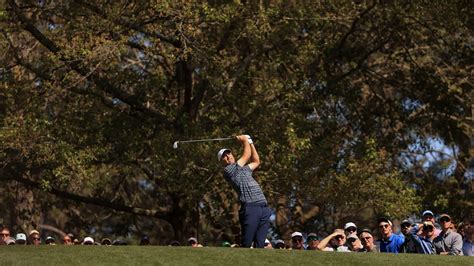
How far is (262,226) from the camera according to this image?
49.2 ft

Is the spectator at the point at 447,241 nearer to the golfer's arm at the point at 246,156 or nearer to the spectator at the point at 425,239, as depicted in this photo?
the spectator at the point at 425,239

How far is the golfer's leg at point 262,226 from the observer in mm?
14891

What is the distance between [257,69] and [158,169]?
3.29m

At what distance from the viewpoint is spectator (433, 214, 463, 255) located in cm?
1567

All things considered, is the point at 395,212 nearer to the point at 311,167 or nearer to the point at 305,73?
the point at 311,167

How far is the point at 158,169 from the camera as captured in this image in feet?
83.5

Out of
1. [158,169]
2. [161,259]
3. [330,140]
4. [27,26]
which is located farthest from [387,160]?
[161,259]

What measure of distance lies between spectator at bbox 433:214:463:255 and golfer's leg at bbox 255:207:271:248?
252cm

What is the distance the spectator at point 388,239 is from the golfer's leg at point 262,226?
5.81 ft

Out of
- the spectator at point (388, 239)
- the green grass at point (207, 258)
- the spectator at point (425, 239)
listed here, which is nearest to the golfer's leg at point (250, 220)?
the green grass at point (207, 258)

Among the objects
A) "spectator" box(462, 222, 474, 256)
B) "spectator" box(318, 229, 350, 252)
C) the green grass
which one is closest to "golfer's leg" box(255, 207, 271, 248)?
the green grass

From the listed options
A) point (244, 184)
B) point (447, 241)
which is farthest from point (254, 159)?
point (447, 241)

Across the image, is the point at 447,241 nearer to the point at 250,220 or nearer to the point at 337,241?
the point at 337,241

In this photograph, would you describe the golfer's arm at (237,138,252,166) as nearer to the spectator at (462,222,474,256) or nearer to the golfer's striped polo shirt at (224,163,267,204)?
the golfer's striped polo shirt at (224,163,267,204)
